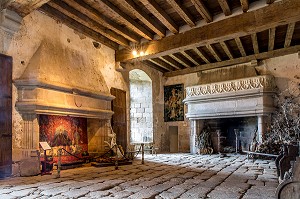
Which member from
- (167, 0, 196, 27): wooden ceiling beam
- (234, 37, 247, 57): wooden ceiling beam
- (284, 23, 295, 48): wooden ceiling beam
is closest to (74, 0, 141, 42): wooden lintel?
(167, 0, 196, 27): wooden ceiling beam

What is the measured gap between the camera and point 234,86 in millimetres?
8359

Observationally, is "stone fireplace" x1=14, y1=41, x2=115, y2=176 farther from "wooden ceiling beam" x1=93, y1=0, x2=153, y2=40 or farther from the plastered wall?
"wooden ceiling beam" x1=93, y1=0, x2=153, y2=40

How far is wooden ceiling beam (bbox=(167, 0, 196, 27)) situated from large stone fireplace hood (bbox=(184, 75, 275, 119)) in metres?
3.21

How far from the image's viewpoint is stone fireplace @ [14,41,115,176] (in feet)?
16.2

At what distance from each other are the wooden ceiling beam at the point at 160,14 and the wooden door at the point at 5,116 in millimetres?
3067

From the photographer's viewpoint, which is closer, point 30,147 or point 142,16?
point 30,147

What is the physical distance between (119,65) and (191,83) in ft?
11.9

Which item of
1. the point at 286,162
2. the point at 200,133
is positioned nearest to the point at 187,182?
the point at 286,162

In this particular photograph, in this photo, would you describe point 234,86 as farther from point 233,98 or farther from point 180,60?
point 180,60

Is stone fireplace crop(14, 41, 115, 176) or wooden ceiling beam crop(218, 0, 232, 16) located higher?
wooden ceiling beam crop(218, 0, 232, 16)

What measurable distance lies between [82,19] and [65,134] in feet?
9.67

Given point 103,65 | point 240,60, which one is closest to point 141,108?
point 103,65

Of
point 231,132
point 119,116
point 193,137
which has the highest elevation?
point 119,116

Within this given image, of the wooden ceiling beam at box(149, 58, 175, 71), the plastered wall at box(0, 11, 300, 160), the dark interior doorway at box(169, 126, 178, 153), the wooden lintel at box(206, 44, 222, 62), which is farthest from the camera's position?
the dark interior doorway at box(169, 126, 178, 153)
